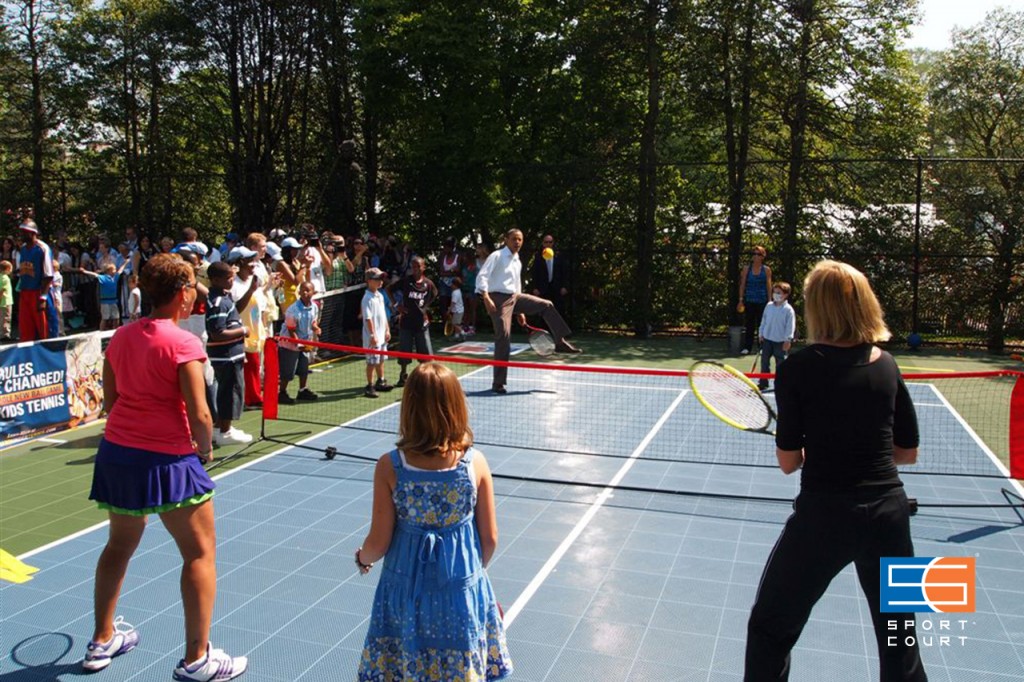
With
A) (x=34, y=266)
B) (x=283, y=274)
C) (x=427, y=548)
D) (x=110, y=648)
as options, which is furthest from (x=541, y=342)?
(x=427, y=548)

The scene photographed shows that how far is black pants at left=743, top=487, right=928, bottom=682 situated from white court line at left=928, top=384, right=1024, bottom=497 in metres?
5.12

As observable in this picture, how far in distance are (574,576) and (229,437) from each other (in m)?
5.25

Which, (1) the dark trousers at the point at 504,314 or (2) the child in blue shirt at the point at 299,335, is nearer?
(2) the child in blue shirt at the point at 299,335

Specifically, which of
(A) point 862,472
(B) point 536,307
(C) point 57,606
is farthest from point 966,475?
(C) point 57,606

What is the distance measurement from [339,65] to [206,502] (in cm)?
2051

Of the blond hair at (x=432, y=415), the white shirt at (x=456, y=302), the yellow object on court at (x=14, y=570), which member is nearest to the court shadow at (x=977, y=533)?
the blond hair at (x=432, y=415)

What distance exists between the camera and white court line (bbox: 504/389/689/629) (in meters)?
5.84

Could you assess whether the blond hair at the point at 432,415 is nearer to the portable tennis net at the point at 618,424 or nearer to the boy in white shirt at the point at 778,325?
the portable tennis net at the point at 618,424

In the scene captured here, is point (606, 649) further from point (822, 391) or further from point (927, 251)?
point (927, 251)

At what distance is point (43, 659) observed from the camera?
16.9 feet

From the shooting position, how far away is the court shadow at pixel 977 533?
272 inches

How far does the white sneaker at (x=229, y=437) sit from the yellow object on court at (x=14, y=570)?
3462mm

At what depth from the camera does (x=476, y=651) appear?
3.53 metres

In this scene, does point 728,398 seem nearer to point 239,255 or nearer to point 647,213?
point 239,255
